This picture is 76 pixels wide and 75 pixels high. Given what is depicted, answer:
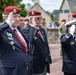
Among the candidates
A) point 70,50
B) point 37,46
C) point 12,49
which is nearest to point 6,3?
point 37,46

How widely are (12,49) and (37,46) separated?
160cm

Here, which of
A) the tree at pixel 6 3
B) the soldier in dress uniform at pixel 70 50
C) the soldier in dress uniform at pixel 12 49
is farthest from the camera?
the tree at pixel 6 3

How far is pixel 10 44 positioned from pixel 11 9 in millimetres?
619

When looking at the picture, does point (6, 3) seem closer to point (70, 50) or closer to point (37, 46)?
point (37, 46)

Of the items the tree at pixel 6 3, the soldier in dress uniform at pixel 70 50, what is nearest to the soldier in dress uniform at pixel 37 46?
the soldier in dress uniform at pixel 70 50

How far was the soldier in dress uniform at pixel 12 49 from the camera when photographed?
15.8 ft

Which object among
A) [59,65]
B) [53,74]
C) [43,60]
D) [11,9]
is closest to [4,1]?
[59,65]

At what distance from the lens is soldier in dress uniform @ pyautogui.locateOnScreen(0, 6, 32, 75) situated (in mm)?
4816

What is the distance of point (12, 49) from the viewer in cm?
486

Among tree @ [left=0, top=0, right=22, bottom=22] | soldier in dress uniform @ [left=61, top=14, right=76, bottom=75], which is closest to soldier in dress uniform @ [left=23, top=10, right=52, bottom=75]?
soldier in dress uniform @ [left=61, top=14, right=76, bottom=75]

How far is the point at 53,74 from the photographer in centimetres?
979

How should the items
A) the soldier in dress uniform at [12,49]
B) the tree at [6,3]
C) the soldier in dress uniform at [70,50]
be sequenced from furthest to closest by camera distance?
the tree at [6,3] → the soldier in dress uniform at [70,50] → the soldier in dress uniform at [12,49]

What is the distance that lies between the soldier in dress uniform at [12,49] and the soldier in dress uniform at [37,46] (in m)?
1.33

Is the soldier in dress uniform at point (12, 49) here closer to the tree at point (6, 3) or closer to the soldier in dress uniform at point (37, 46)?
the soldier in dress uniform at point (37, 46)
